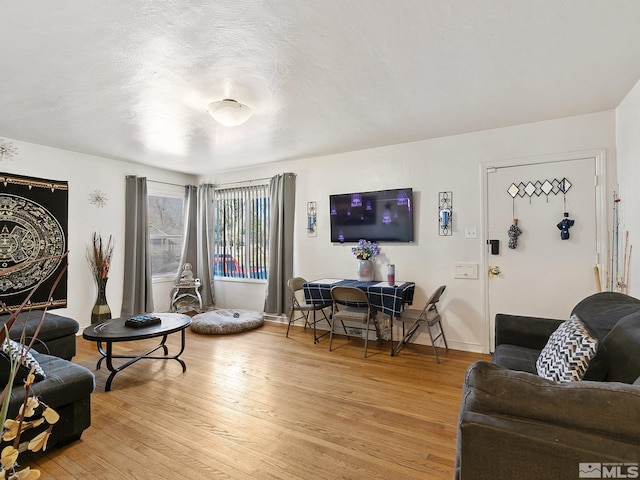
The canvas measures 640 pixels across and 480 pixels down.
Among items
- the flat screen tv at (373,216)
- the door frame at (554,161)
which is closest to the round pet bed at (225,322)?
the flat screen tv at (373,216)

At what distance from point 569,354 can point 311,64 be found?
230 cm

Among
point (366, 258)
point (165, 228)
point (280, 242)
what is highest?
point (165, 228)

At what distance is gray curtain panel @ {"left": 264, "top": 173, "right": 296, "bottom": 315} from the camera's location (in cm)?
503

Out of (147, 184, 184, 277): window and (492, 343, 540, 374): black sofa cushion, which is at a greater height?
(147, 184, 184, 277): window

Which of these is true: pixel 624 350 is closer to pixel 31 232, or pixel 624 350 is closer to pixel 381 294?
pixel 381 294

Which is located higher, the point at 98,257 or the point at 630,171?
the point at 630,171

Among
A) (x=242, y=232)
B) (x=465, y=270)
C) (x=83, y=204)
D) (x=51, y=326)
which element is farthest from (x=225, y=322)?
(x=465, y=270)

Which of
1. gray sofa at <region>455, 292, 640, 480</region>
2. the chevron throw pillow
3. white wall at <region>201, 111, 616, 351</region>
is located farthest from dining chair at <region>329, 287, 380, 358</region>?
gray sofa at <region>455, 292, 640, 480</region>

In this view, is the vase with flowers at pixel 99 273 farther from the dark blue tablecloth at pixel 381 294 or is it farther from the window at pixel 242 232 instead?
the dark blue tablecloth at pixel 381 294

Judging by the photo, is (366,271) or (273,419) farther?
(366,271)

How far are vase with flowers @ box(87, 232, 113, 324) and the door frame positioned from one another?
4.82 m

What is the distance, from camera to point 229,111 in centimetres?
281

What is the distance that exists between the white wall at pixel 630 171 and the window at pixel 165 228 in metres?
5.87

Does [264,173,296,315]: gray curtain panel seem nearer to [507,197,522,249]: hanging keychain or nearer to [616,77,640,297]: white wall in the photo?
[507,197,522,249]: hanging keychain
